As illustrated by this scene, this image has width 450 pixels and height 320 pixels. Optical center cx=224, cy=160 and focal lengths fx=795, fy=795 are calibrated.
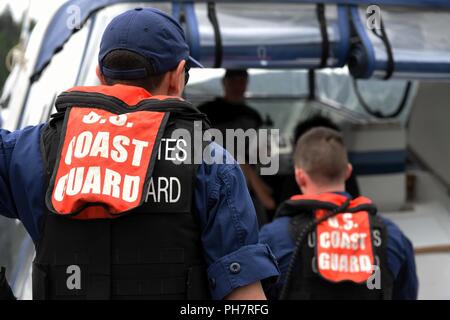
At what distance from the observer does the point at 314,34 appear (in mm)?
3736

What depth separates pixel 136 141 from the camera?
1866mm

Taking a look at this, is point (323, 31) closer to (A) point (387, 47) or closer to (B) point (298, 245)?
(A) point (387, 47)

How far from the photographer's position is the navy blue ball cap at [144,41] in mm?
1926

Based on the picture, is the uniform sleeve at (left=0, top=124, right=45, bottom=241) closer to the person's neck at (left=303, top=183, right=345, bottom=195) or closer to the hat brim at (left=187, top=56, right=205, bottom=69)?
the hat brim at (left=187, top=56, right=205, bottom=69)

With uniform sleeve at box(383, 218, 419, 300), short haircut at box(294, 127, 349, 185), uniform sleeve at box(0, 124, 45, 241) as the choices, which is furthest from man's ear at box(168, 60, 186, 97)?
uniform sleeve at box(383, 218, 419, 300)

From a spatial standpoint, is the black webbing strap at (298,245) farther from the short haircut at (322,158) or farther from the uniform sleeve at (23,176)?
the uniform sleeve at (23,176)

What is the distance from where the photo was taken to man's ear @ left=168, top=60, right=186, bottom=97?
1980 mm

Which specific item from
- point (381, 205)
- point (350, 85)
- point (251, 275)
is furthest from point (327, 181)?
point (350, 85)

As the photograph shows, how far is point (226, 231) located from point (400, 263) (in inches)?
58.1

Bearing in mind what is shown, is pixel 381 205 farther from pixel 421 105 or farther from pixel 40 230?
pixel 40 230

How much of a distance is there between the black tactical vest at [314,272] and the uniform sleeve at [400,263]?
39 mm

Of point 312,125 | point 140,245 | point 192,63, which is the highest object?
point 312,125

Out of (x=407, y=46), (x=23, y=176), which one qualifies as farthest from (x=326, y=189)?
(x=23, y=176)
